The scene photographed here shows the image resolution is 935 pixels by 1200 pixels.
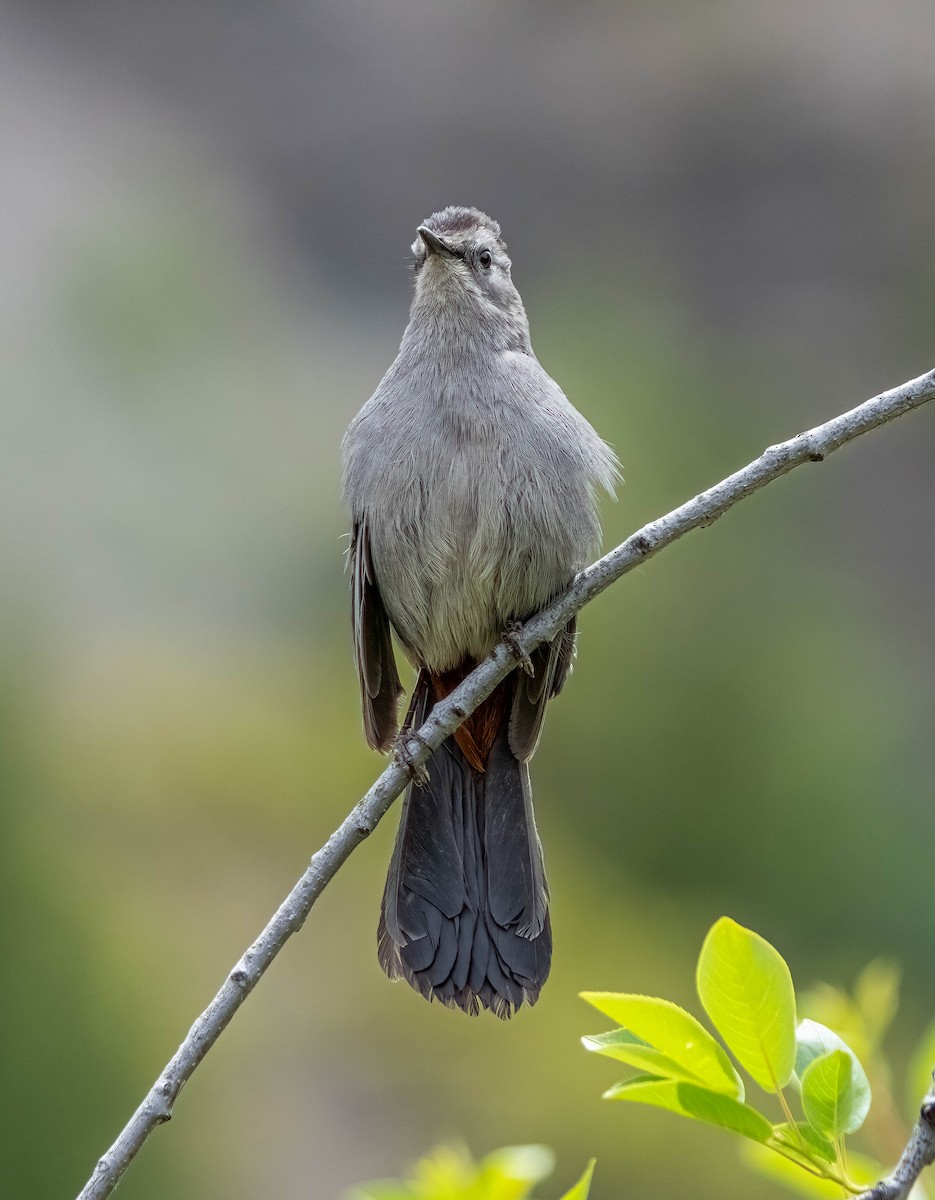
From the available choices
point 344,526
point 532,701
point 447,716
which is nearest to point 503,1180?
point 447,716

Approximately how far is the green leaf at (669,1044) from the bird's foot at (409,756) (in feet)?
3.37

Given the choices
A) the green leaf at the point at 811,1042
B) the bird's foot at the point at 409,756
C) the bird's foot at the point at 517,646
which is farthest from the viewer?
the bird's foot at the point at 517,646

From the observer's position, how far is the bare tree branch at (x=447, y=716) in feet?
5.26

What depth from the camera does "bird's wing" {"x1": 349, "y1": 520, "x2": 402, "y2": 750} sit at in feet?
8.98

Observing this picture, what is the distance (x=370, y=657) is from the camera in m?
2.82

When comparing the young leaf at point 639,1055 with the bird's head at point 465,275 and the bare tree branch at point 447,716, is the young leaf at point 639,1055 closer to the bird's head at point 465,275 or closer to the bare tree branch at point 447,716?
the bare tree branch at point 447,716

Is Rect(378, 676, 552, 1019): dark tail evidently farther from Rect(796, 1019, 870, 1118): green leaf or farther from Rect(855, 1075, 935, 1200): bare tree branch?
Rect(855, 1075, 935, 1200): bare tree branch

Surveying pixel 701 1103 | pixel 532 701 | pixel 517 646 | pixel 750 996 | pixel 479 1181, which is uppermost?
pixel 532 701

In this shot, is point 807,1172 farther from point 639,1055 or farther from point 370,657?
point 370,657

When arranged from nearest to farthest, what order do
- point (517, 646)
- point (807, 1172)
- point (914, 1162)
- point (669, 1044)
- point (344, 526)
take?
point (914, 1162)
point (669, 1044)
point (807, 1172)
point (517, 646)
point (344, 526)

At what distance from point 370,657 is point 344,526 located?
3369 millimetres

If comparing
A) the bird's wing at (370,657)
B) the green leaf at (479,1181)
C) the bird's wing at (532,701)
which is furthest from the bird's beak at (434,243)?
the green leaf at (479,1181)

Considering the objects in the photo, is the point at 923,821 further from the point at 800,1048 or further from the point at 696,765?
the point at 800,1048

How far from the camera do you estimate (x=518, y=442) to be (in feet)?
8.54
